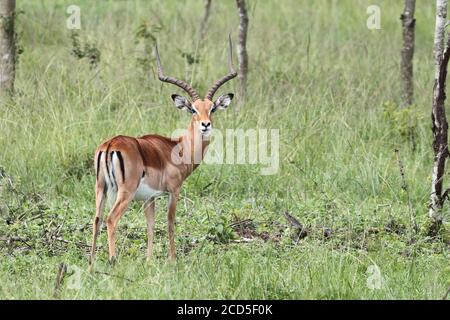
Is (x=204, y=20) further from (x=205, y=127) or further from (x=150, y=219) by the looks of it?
(x=150, y=219)

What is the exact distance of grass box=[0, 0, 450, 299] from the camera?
6043 millimetres

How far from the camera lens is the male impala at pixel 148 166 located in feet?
21.3

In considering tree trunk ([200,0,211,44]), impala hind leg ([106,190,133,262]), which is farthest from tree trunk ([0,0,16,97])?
impala hind leg ([106,190,133,262])

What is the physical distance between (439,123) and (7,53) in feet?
14.2

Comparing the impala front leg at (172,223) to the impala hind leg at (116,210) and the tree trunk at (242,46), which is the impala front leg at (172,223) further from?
the tree trunk at (242,46)

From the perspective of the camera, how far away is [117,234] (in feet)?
24.1

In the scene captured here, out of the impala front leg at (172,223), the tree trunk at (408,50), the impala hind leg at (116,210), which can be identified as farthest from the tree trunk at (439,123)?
the tree trunk at (408,50)

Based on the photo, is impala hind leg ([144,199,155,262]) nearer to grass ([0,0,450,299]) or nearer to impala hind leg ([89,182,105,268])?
grass ([0,0,450,299])

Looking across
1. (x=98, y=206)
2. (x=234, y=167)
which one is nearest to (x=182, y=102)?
(x=98, y=206)

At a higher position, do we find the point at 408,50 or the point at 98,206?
the point at 408,50

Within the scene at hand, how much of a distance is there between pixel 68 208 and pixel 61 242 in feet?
2.36

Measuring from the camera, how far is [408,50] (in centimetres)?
1050

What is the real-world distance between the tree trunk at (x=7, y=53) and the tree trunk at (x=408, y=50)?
371 cm
